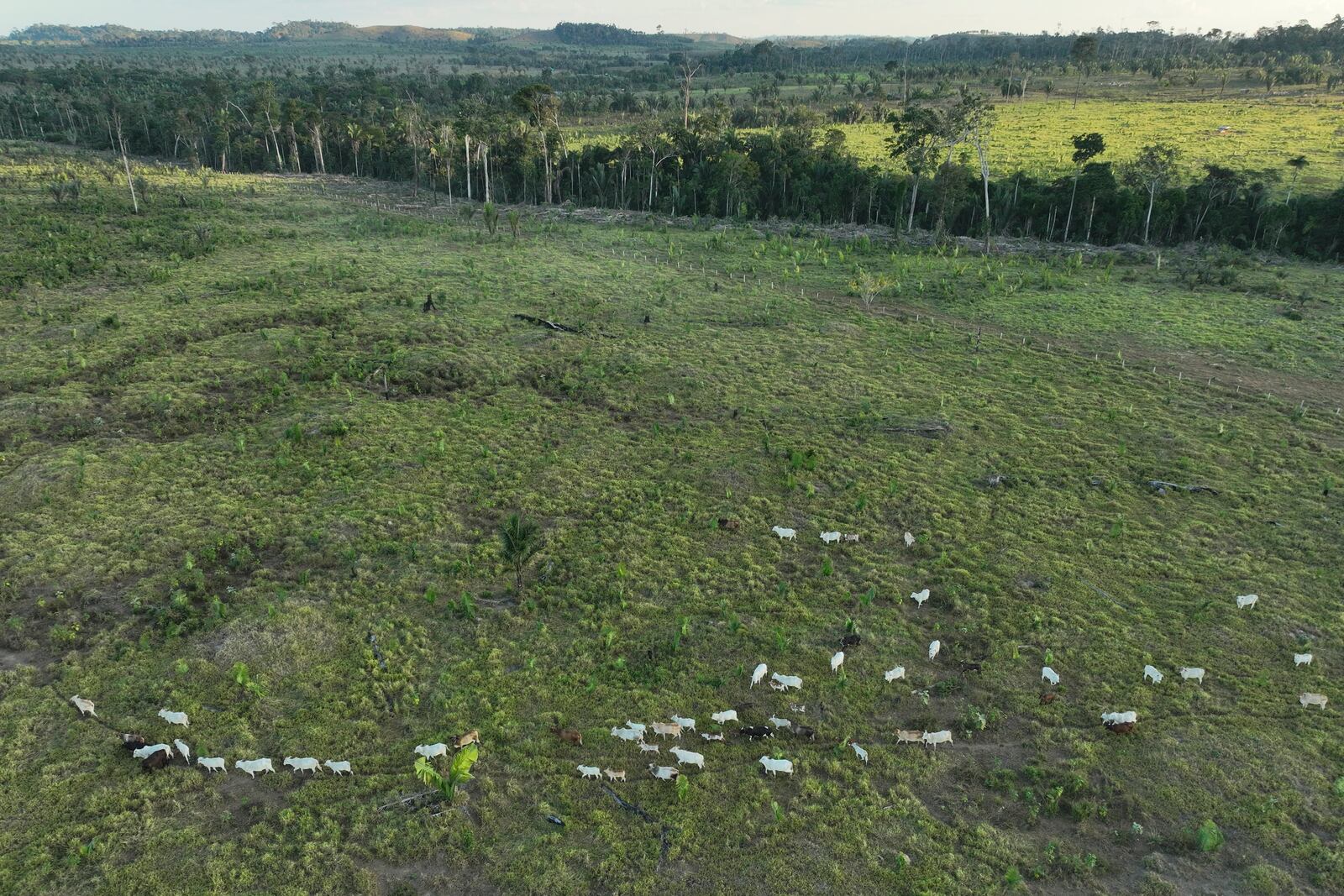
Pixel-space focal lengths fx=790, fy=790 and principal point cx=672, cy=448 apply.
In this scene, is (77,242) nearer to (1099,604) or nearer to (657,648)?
(657,648)

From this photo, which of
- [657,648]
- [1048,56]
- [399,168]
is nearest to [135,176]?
[399,168]

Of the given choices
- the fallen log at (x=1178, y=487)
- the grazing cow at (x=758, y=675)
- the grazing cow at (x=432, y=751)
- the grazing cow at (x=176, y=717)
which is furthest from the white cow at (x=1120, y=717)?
the grazing cow at (x=176, y=717)

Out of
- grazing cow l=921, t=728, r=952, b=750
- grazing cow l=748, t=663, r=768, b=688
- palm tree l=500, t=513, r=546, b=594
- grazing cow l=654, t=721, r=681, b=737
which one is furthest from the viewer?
palm tree l=500, t=513, r=546, b=594

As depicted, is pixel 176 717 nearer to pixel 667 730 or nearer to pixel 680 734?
pixel 667 730

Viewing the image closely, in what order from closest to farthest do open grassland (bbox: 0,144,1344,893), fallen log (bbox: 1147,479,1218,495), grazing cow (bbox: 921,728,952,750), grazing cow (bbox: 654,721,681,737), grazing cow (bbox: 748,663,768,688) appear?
open grassland (bbox: 0,144,1344,893), grazing cow (bbox: 921,728,952,750), grazing cow (bbox: 654,721,681,737), grazing cow (bbox: 748,663,768,688), fallen log (bbox: 1147,479,1218,495)

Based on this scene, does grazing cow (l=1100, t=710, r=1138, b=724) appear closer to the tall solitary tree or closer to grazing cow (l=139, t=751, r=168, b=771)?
grazing cow (l=139, t=751, r=168, b=771)

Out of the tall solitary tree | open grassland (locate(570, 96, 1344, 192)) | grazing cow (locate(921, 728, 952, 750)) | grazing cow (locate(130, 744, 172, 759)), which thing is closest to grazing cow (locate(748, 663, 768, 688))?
grazing cow (locate(921, 728, 952, 750))
